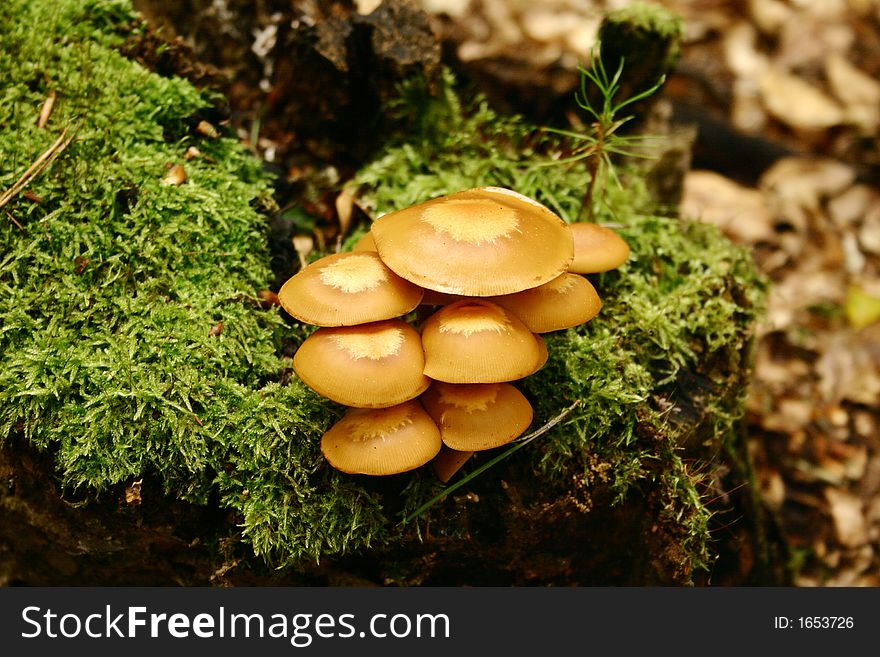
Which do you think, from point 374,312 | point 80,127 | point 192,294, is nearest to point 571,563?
point 374,312

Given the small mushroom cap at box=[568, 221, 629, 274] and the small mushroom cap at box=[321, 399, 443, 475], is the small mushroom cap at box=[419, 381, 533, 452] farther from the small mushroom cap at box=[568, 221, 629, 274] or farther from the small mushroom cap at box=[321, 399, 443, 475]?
the small mushroom cap at box=[568, 221, 629, 274]

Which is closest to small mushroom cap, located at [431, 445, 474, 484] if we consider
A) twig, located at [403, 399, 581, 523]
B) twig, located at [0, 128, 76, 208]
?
twig, located at [403, 399, 581, 523]

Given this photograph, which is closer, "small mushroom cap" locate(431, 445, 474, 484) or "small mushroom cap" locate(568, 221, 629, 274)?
"small mushroom cap" locate(431, 445, 474, 484)

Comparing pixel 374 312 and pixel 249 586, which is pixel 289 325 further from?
pixel 249 586

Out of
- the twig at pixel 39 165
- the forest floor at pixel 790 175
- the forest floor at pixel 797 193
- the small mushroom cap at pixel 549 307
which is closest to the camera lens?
the small mushroom cap at pixel 549 307

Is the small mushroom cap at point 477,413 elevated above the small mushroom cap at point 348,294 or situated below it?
below

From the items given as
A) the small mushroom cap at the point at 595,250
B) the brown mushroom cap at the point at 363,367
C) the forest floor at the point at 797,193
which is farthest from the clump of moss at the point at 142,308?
the forest floor at the point at 797,193

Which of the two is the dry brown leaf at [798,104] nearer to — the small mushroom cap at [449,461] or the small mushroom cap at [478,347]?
the small mushroom cap at [478,347]
